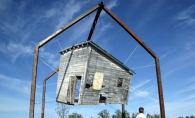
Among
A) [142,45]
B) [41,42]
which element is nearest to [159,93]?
[142,45]

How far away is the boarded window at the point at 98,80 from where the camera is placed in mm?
15172

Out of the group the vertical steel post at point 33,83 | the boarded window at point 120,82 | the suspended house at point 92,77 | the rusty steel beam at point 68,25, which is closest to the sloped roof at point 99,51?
the suspended house at point 92,77

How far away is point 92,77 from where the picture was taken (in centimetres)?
1503

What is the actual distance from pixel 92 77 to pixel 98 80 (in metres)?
0.67

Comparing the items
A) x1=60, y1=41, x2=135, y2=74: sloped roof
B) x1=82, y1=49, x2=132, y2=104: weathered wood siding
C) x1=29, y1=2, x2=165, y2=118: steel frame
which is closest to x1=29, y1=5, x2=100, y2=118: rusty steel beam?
x1=29, y1=2, x2=165, y2=118: steel frame

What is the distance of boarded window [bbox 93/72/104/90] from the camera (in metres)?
15.2

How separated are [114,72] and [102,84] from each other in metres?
1.72

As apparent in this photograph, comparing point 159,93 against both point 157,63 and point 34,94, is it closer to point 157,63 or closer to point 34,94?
point 157,63

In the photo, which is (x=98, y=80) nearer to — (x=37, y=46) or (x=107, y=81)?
(x=107, y=81)

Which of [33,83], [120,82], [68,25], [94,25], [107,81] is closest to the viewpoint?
[33,83]

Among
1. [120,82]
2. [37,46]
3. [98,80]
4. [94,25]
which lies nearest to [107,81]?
[98,80]

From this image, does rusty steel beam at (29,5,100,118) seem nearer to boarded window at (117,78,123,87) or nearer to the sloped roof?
the sloped roof

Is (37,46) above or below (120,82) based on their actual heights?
above

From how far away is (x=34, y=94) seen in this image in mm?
9500
